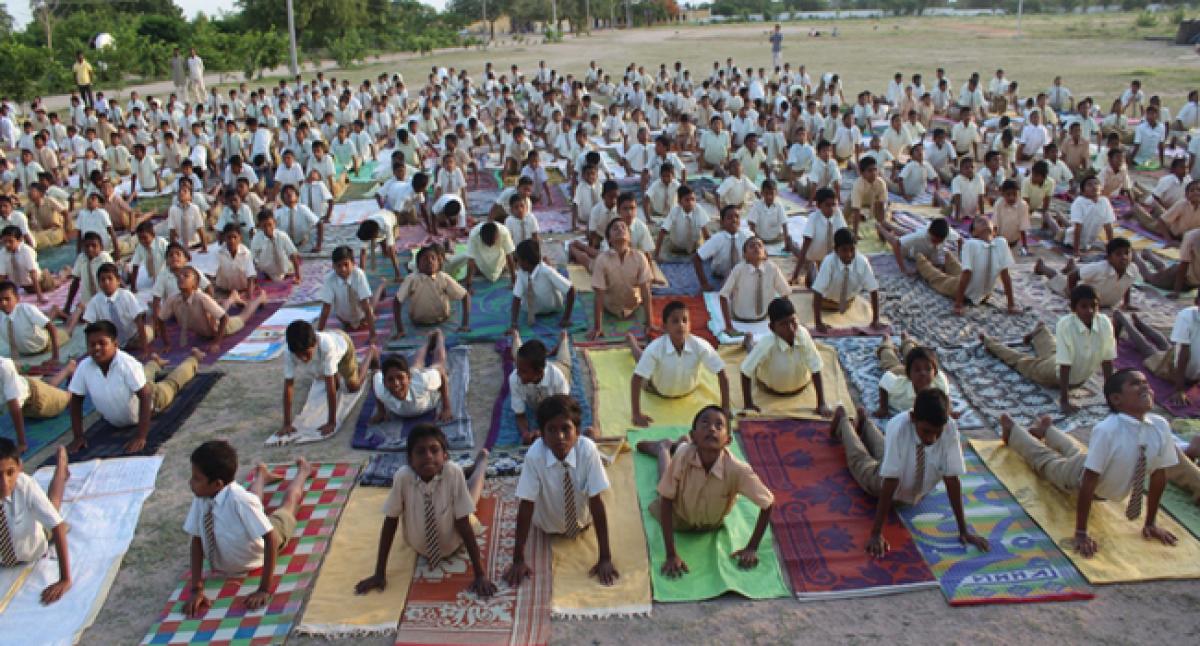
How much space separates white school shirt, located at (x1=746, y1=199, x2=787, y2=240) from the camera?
36.9 feet

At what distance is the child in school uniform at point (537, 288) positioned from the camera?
28.2ft

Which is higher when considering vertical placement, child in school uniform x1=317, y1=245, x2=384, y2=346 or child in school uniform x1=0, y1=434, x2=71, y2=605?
child in school uniform x1=317, y1=245, x2=384, y2=346

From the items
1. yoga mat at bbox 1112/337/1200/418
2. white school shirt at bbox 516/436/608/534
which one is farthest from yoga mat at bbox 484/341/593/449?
Answer: yoga mat at bbox 1112/337/1200/418

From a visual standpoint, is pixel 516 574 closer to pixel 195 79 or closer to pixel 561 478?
pixel 561 478

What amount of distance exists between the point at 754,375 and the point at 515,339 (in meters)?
2.27

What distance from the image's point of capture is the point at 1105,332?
22.3 feet

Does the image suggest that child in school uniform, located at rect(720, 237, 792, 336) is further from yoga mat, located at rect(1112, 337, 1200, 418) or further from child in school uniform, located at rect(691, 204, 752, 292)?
yoga mat, located at rect(1112, 337, 1200, 418)

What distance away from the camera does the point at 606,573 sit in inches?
198

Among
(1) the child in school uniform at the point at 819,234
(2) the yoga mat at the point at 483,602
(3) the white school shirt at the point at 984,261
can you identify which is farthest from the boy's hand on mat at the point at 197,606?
(3) the white school shirt at the point at 984,261

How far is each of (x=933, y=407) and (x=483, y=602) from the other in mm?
2829

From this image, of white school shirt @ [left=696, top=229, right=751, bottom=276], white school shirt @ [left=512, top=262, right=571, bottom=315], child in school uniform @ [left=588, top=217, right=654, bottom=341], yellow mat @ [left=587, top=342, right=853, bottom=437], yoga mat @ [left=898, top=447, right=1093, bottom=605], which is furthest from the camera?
white school shirt @ [left=696, top=229, right=751, bottom=276]

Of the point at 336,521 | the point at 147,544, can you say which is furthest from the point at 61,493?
the point at 336,521

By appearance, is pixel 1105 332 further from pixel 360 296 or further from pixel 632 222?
pixel 360 296

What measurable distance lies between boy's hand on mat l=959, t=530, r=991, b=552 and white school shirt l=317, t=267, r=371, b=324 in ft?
19.3
